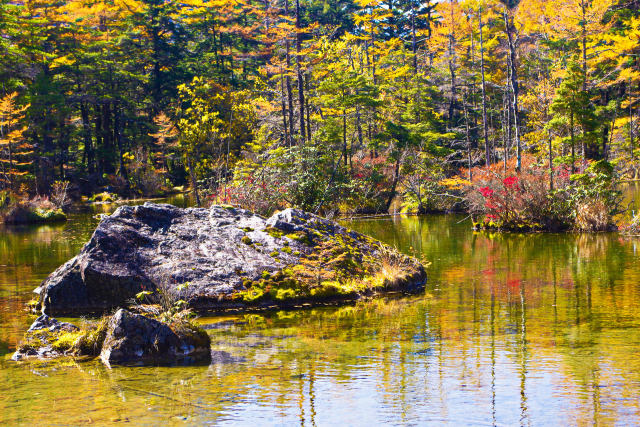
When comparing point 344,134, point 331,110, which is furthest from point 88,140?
point 344,134

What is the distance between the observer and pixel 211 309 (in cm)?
1317

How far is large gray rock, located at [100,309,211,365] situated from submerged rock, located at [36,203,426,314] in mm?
3147

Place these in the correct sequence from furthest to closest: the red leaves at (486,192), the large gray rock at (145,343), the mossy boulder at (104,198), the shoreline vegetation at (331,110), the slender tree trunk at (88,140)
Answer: the slender tree trunk at (88,140), the mossy boulder at (104,198), the shoreline vegetation at (331,110), the red leaves at (486,192), the large gray rock at (145,343)

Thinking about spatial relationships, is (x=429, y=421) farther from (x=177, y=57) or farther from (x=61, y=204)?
(x=177, y=57)

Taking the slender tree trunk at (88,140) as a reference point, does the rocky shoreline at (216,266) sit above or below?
below

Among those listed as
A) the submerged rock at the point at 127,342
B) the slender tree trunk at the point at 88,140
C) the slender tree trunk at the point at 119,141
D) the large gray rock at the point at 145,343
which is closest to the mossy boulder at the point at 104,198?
the slender tree trunk at the point at 119,141

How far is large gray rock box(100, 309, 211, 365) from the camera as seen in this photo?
9.17 metres

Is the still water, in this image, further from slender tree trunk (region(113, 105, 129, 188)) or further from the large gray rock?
slender tree trunk (region(113, 105, 129, 188))

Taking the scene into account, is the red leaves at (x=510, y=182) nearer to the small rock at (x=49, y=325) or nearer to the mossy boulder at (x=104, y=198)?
the small rock at (x=49, y=325)

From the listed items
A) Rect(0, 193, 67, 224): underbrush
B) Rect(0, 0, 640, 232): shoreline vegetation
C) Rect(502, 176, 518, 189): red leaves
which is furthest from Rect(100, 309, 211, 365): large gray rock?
Rect(0, 193, 67, 224): underbrush

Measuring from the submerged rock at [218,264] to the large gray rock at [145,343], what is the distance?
3.15m

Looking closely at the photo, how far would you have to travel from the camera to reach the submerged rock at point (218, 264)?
1327 cm

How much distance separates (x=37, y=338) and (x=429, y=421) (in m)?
6.60

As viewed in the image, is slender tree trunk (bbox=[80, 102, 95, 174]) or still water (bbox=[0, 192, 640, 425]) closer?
still water (bbox=[0, 192, 640, 425])
